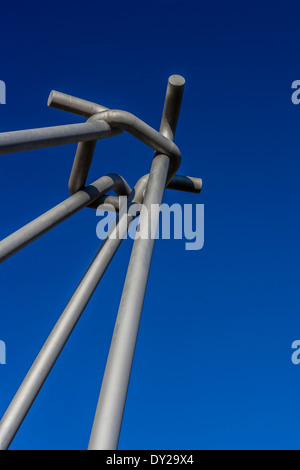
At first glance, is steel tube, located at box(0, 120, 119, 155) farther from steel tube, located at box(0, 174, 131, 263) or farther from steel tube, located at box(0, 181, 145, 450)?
steel tube, located at box(0, 181, 145, 450)

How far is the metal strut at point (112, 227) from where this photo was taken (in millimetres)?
8953

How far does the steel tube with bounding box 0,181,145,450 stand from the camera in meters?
13.7

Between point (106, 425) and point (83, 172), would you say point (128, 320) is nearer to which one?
point (106, 425)

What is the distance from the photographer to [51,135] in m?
11.9

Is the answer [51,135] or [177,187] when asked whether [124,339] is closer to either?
[51,135]

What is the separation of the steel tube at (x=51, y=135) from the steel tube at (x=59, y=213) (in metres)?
2.84

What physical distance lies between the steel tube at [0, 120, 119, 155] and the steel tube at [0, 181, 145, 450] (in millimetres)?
3781

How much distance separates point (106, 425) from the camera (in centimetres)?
819

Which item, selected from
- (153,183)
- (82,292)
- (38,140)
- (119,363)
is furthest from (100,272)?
(119,363)

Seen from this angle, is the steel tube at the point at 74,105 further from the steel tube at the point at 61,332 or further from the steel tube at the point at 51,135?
the steel tube at the point at 61,332

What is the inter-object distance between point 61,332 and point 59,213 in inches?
137

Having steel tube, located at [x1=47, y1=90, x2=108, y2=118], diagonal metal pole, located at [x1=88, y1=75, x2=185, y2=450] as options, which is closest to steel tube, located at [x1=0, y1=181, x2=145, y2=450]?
steel tube, located at [x1=47, y1=90, x2=108, y2=118]

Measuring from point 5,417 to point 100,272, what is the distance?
4.98 meters

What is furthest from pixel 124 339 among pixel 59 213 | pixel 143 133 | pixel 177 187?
pixel 177 187
